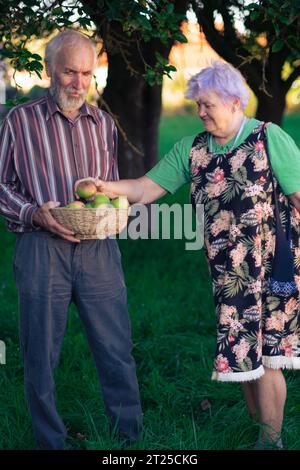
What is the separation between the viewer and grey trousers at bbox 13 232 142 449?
3643 mm

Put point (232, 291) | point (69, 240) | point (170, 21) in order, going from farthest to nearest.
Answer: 1. point (170, 21)
2. point (232, 291)
3. point (69, 240)

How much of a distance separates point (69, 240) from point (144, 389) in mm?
1709

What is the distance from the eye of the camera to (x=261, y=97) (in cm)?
849

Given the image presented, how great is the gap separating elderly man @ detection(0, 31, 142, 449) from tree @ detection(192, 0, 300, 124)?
4.26 ft

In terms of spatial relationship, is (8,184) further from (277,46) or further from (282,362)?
(277,46)

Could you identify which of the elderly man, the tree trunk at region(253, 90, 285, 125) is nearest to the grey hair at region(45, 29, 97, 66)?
the elderly man

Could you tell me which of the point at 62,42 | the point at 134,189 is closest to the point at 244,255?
the point at 134,189

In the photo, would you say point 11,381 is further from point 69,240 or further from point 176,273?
point 176,273

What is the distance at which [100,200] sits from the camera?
140 inches

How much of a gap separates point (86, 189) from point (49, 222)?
22cm

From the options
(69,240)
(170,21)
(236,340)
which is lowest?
(236,340)

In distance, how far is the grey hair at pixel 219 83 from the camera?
369 centimetres

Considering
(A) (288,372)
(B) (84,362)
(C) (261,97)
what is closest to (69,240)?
(B) (84,362)

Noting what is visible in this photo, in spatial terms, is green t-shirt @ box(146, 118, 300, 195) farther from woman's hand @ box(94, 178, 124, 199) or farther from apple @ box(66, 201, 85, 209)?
apple @ box(66, 201, 85, 209)
